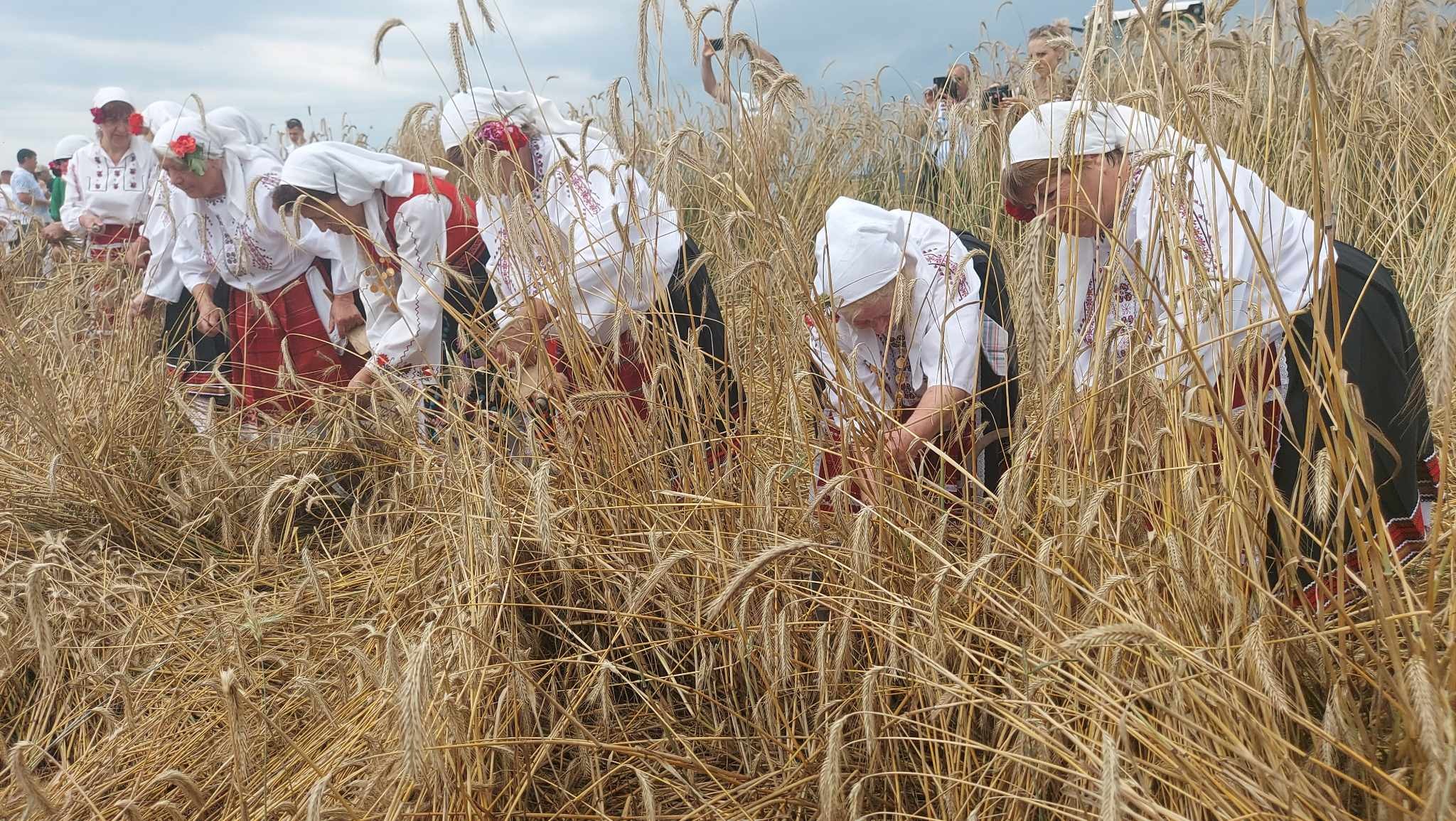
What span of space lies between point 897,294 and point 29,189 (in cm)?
1102

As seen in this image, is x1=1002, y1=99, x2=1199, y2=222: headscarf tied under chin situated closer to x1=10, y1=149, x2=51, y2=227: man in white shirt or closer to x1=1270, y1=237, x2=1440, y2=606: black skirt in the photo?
x1=1270, y1=237, x2=1440, y2=606: black skirt

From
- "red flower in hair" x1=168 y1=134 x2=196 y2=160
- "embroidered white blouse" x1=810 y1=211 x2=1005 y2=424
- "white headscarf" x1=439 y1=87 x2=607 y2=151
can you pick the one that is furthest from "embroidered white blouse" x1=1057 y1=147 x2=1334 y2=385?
"red flower in hair" x1=168 y1=134 x2=196 y2=160

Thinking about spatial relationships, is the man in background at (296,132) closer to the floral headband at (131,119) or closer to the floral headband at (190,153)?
the floral headband at (131,119)

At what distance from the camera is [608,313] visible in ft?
7.07

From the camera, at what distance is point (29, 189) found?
33.3 feet

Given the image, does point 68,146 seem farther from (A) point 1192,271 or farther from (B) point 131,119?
(A) point 1192,271

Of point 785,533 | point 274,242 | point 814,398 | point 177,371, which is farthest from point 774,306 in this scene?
point 274,242

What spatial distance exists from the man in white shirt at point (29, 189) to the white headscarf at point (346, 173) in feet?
19.8

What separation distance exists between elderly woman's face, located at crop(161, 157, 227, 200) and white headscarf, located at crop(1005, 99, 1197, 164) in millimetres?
3135

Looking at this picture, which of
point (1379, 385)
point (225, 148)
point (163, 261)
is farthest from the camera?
point (163, 261)

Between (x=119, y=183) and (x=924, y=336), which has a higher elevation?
(x=119, y=183)

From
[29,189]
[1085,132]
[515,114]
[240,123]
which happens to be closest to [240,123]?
Answer: [240,123]

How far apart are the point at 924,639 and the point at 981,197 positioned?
8.97 ft

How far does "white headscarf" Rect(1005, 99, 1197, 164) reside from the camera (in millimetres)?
1564
